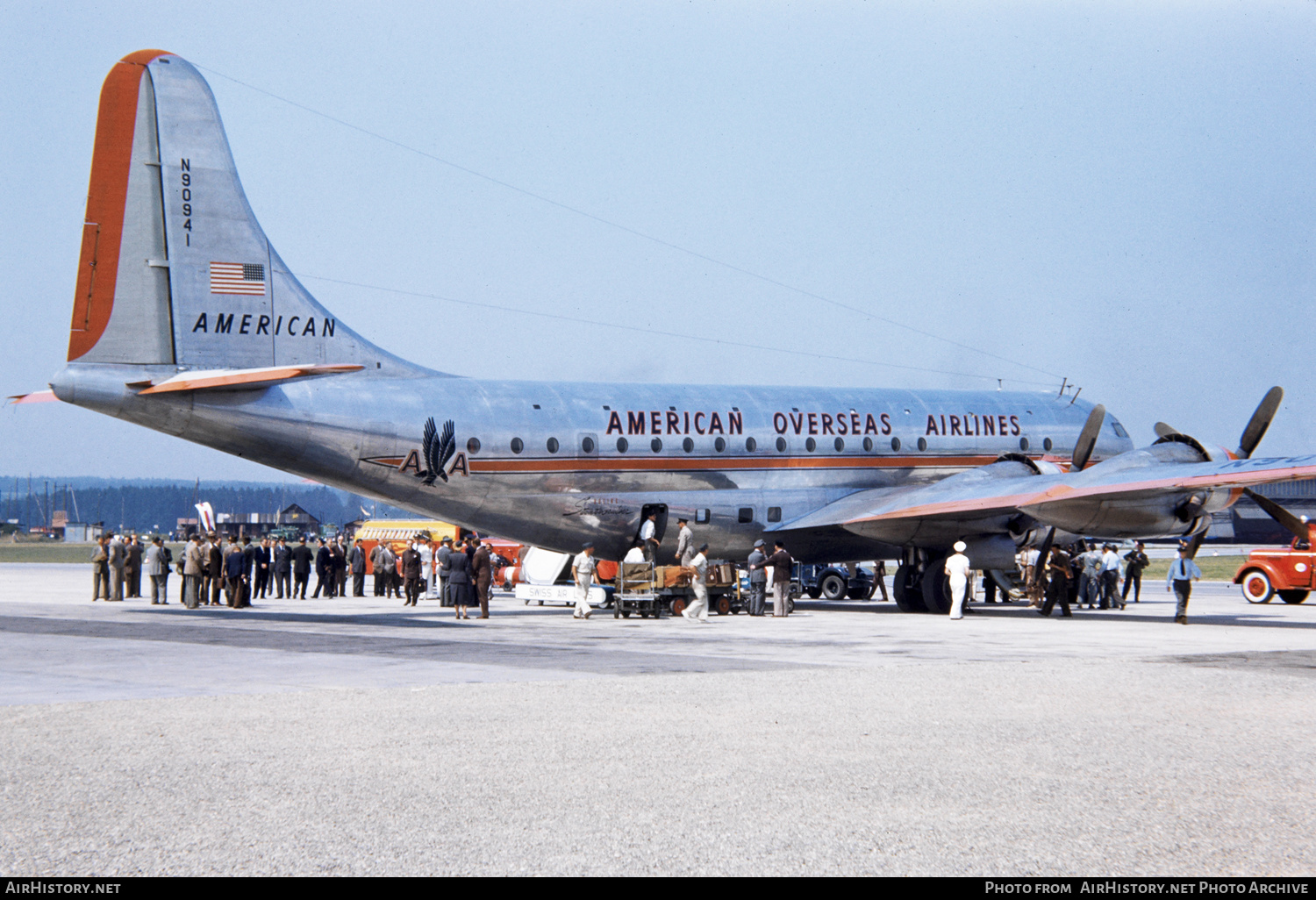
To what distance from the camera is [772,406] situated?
29.5 m

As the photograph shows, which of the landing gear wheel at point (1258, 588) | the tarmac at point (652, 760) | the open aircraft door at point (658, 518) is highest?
the open aircraft door at point (658, 518)

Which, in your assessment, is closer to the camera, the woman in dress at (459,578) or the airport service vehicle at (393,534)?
the woman in dress at (459,578)

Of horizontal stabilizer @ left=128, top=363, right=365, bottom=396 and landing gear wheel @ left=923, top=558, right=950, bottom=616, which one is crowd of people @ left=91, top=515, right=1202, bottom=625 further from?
horizontal stabilizer @ left=128, top=363, right=365, bottom=396

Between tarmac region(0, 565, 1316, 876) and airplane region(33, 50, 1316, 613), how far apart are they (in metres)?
5.65

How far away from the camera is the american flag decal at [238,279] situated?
2342cm

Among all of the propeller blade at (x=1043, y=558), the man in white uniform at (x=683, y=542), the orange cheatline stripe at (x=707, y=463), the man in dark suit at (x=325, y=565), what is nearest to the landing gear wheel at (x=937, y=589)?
the propeller blade at (x=1043, y=558)

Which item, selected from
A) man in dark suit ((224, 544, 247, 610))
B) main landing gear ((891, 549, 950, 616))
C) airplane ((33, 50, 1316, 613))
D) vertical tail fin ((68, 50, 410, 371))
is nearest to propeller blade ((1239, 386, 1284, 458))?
airplane ((33, 50, 1316, 613))

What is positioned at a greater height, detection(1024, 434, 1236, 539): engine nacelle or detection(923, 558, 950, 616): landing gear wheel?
detection(1024, 434, 1236, 539): engine nacelle

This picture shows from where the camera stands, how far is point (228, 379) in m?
22.0

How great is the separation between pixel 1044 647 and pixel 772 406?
462 inches

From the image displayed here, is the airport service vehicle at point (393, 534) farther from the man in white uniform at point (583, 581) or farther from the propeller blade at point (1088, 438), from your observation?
the propeller blade at point (1088, 438)

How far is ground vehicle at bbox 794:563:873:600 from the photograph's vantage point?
36719 mm

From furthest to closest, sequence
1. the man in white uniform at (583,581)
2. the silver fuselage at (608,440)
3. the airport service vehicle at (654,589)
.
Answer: the airport service vehicle at (654,589)
the man in white uniform at (583,581)
the silver fuselage at (608,440)

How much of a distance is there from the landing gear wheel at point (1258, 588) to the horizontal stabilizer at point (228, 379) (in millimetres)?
23306
